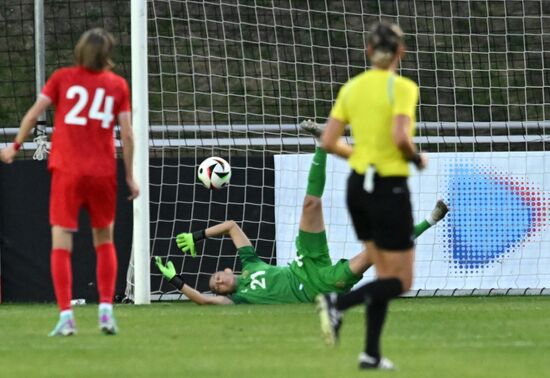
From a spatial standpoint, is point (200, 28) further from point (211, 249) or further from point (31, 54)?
point (211, 249)

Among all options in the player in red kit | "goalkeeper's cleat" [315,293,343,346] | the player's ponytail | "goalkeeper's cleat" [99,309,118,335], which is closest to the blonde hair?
the player in red kit

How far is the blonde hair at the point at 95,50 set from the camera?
847cm

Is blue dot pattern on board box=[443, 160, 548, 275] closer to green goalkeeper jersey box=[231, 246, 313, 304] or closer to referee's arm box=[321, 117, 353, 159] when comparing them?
green goalkeeper jersey box=[231, 246, 313, 304]

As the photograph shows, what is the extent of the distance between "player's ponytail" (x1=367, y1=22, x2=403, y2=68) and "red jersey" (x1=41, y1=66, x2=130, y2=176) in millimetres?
2301

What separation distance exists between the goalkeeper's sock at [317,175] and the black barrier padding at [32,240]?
7.89 ft

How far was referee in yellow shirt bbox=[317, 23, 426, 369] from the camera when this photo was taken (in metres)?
6.79

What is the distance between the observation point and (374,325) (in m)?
6.78

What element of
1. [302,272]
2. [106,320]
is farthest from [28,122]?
[302,272]

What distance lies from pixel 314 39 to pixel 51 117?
15.7ft

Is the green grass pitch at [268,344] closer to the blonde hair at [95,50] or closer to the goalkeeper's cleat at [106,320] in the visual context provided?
the goalkeeper's cleat at [106,320]

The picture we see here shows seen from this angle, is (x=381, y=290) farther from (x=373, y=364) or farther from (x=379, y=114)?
(x=379, y=114)

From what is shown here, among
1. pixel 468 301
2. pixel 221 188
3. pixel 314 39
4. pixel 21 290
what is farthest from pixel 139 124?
pixel 314 39

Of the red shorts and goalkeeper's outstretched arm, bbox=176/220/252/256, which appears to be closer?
the red shorts

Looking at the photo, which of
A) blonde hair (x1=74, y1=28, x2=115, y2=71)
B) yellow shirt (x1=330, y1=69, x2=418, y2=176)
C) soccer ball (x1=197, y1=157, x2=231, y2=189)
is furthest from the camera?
soccer ball (x1=197, y1=157, x2=231, y2=189)
